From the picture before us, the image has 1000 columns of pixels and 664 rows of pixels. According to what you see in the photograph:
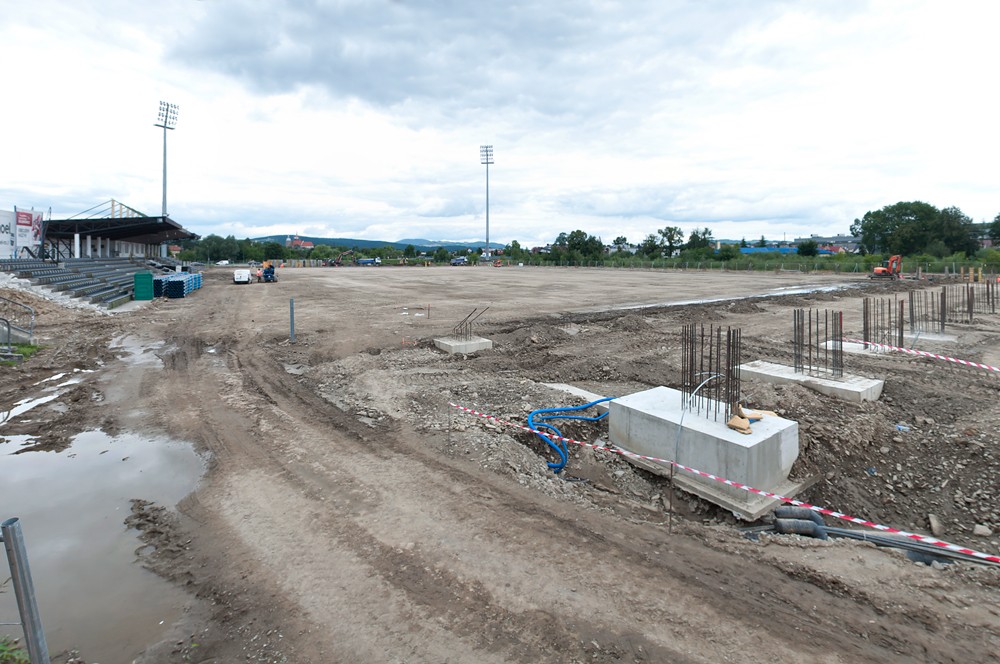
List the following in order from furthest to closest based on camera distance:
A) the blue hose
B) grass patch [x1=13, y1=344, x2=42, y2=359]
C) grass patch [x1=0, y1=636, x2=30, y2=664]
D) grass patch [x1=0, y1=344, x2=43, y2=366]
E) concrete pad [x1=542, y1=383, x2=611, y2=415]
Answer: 1. grass patch [x1=13, y1=344, x2=42, y2=359]
2. grass patch [x1=0, y1=344, x2=43, y2=366]
3. concrete pad [x1=542, y1=383, x2=611, y2=415]
4. the blue hose
5. grass patch [x1=0, y1=636, x2=30, y2=664]

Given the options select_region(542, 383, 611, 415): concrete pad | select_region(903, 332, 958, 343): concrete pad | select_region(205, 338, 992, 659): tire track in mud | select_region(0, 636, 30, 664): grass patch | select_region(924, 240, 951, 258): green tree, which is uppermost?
select_region(924, 240, 951, 258): green tree

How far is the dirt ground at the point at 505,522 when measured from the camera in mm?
3998

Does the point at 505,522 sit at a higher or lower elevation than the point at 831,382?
lower

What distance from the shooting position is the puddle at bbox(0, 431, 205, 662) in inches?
165

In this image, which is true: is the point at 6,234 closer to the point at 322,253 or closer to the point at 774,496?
the point at 774,496

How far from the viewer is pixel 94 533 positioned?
5.58 m

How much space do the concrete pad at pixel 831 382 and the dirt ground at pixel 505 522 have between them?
40cm

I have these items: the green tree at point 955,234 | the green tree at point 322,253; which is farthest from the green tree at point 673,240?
the green tree at point 322,253

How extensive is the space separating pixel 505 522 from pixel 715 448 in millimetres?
2911

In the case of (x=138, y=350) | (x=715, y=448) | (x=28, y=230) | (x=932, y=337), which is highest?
(x=28, y=230)

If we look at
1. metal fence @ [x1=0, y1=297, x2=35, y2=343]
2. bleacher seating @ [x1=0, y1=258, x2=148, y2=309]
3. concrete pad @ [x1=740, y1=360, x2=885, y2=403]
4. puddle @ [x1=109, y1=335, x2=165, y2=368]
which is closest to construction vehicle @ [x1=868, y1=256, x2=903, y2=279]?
concrete pad @ [x1=740, y1=360, x2=885, y2=403]

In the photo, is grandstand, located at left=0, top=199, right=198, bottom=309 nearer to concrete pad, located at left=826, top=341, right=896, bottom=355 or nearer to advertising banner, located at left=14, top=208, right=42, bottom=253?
advertising banner, located at left=14, top=208, right=42, bottom=253

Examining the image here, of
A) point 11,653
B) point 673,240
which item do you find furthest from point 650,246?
point 11,653

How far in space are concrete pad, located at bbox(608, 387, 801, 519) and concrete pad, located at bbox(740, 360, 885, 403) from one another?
3721 mm
